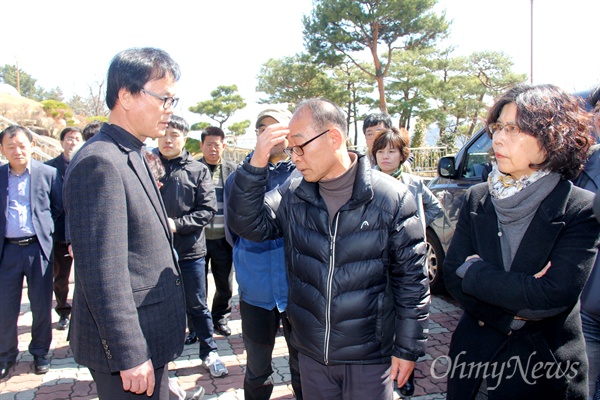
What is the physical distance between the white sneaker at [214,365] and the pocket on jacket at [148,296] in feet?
6.69

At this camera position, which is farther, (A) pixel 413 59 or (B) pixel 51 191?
(A) pixel 413 59

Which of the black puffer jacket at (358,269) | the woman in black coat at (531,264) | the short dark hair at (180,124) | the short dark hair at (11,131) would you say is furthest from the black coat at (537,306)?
the short dark hair at (11,131)

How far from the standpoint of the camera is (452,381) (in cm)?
198

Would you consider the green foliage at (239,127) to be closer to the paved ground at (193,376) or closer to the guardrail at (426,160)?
the guardrail at (426,160)

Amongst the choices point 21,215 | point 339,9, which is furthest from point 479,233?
point 339,9

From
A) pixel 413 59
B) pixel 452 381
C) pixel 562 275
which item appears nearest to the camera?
pixel 562 275

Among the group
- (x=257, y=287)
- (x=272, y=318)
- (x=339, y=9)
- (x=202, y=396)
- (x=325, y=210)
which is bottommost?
A: (x=202, y=396)

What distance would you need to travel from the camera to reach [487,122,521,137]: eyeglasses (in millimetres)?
1899

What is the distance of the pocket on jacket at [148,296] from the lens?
1.84 metres

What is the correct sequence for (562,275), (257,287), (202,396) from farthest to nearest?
(202,396) < (257,287) < (562,275)

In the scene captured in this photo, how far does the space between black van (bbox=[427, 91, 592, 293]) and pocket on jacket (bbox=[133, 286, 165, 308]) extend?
3.65 meters

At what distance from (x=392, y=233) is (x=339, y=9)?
27863 millimetres

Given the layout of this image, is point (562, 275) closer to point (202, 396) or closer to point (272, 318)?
point (272, 318)

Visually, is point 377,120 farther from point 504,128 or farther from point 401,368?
point 401,368
